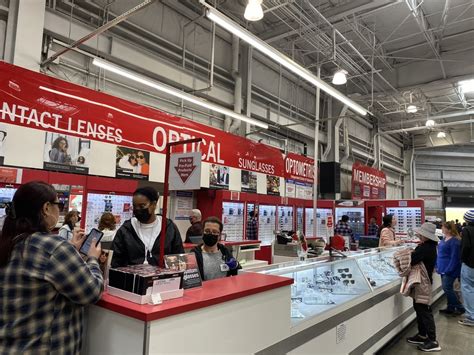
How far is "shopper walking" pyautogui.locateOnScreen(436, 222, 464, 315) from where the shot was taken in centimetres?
601

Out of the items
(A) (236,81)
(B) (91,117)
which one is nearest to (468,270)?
(B) (91,117)

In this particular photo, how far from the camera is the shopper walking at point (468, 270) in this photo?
17.5 feet

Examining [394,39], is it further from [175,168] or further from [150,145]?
[175,168]

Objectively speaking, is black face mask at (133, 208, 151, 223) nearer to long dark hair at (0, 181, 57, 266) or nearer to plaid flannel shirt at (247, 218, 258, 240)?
long dark hair at (0, 181, 57, 266)

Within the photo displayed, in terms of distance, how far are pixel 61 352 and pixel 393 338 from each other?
14.5ft

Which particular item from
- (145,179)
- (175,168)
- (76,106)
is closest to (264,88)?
(145,179)

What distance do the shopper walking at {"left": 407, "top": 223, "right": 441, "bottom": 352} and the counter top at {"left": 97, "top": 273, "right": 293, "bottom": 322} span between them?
2769 millimetres

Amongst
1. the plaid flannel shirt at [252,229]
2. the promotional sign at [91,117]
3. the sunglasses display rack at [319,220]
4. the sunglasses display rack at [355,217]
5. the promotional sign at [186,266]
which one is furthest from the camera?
the sunglasses display rack at [355,217]

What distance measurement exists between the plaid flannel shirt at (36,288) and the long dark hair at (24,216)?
37 millimetres

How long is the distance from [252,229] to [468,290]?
4589 millimetres

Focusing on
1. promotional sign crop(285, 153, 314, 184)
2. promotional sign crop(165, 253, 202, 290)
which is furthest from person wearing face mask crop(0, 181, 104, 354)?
promotional sign crop(285, 153, 314, 184)

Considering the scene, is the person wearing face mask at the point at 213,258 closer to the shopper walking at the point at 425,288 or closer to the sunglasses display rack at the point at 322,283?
the sunglasses display rack at the point at 322,283

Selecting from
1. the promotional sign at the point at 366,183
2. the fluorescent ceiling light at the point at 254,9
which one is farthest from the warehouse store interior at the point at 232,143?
the promotional sign at the point at 366,183

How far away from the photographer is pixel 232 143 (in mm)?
8414
